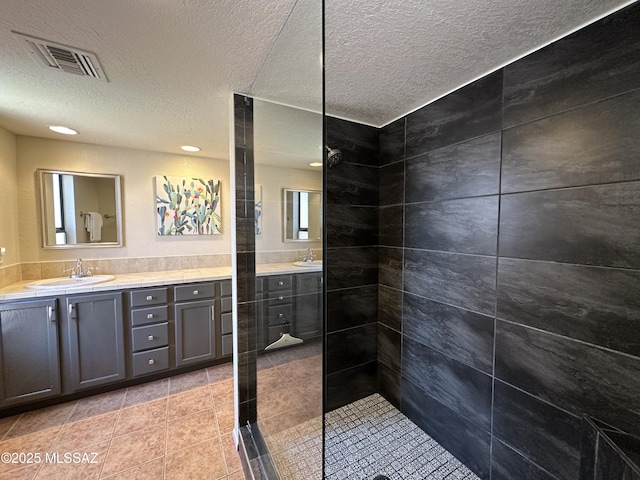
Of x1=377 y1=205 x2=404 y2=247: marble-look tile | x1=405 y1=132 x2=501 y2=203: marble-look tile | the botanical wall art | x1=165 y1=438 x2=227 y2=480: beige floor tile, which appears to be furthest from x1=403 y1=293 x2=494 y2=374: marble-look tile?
the botanical wall art

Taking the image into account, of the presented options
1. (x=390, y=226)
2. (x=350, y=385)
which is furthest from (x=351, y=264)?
(x=350, y=385)

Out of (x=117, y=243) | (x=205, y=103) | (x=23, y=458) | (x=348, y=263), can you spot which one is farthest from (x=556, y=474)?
(x=117, y=243)

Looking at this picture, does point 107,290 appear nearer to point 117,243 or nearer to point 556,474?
point 117,243

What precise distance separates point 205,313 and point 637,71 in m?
3.17

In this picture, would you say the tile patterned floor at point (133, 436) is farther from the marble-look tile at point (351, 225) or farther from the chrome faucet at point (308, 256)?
the marble-look tile at point (351, 225)

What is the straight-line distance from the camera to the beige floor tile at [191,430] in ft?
5.68

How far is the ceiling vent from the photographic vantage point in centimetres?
119

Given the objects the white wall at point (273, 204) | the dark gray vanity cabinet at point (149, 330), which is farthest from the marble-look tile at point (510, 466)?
the dark gray vanity cabinet at point (149, 330)

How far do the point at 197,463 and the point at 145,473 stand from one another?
28 centimetres

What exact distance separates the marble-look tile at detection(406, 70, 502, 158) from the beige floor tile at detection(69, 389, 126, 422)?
312cm

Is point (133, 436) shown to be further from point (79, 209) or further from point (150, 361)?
point (79, 209)

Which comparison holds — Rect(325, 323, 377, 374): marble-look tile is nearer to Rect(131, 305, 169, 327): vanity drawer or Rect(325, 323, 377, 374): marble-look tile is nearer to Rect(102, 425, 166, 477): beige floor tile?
Rect(102, 425, 166, 477): beige floor tile

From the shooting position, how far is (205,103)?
5.86 ft

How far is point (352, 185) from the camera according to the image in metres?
2.08
